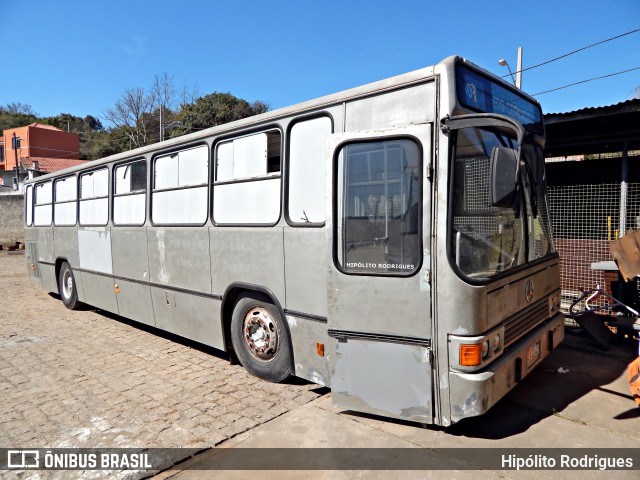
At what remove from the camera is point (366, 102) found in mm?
3764

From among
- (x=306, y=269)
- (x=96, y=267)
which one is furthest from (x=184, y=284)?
(x=96, y=267)

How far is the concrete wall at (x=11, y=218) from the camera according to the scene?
2764 cm

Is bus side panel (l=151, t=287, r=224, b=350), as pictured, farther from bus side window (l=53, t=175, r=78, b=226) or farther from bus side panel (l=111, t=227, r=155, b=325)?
bus side window (l=53, t=175, r=78, b=226)

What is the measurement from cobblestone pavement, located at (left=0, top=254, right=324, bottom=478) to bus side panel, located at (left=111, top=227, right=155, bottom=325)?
0.49 m

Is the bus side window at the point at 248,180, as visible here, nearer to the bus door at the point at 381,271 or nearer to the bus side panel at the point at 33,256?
the bus door at the point at 381,271

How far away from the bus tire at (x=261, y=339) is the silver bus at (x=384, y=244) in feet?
0.06

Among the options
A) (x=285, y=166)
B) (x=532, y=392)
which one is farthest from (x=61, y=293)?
(x=532, y=392)

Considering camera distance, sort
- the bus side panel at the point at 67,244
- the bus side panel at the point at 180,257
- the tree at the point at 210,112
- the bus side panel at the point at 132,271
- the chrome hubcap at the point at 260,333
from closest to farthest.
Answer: the chrome hubcap at the point at 260,333, the bus side panel at the point at 180,257, the bus side panel at the point at 132,271, the bus side panel at the point at 67,244, the tree at the point at 210,112

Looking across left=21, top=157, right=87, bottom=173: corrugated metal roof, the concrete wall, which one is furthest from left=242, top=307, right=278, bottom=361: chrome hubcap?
left=21, top=157, right=87, bottom=173: corrugated metal roof

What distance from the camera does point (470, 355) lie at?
323 centimetres

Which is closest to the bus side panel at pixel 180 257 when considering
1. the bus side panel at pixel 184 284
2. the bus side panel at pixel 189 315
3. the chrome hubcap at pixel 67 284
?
the bus side panel at pixel 184 284

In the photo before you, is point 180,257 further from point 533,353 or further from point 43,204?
point 43,204

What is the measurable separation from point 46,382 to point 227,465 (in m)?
3.16

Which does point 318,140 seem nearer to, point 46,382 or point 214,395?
point 214,395
